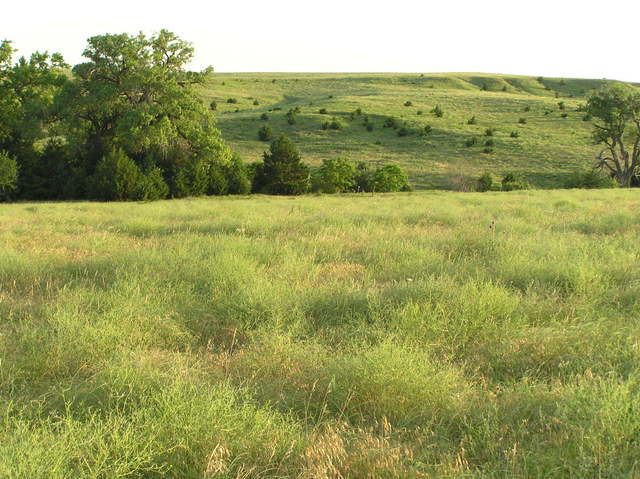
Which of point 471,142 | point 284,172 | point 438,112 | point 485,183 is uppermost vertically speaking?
point 438,112

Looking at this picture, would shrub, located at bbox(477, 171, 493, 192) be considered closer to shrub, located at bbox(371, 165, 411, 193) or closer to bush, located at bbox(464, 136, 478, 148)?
shrub, located at bbox(371, 165, 411, 193)

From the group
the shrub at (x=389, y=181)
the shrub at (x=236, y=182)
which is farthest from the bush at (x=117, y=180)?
the shrub at (x=389, y=181)

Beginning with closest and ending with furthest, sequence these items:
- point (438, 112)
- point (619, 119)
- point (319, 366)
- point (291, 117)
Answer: point (319, 366) < point (619, 119) < point (291, 117) < point (438, 112)

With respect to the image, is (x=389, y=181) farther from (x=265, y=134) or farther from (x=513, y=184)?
(x=265, y=134)

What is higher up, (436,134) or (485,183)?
(436,134)

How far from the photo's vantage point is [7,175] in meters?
27.6

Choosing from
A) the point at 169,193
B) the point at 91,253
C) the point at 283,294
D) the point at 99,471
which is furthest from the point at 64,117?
the point at 99,471

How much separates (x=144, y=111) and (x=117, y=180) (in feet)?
14.1

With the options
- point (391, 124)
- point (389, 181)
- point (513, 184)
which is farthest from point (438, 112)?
point (389, 181)

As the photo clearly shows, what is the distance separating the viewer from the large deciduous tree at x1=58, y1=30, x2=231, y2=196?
92.3 feet

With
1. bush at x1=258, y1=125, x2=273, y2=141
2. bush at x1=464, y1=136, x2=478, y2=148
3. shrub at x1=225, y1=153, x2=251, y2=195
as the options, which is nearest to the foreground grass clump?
shrub at x1=225, y1=153, x2=251, y2=195

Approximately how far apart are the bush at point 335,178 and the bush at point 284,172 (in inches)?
50.6

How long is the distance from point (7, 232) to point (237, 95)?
73.8 m

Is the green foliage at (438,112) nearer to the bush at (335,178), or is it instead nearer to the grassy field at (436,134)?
the grassy field at (436,134)
